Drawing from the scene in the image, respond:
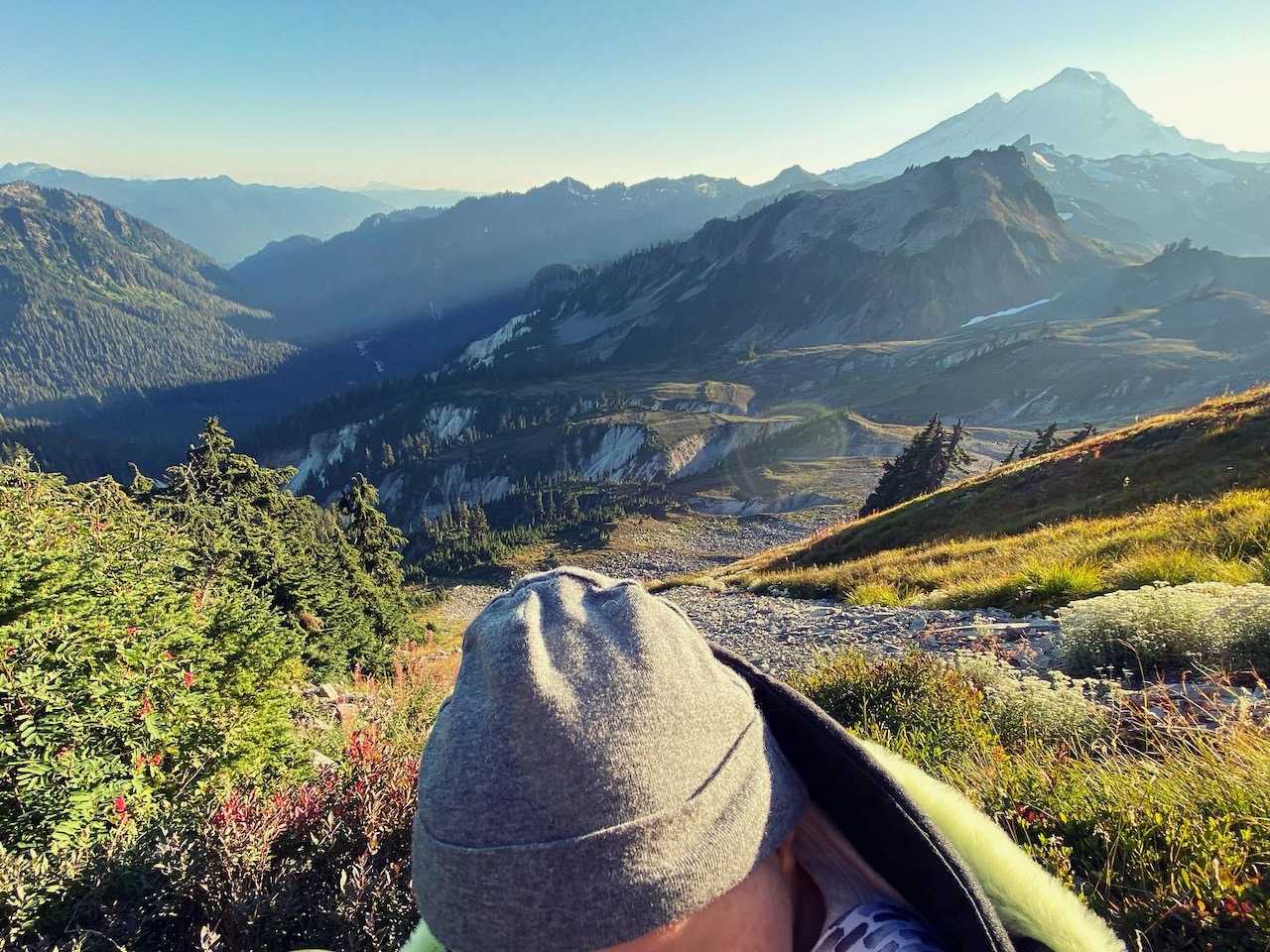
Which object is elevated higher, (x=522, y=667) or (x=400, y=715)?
(x=522, y=667)

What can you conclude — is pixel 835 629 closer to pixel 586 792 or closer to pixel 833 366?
pixel 586 792

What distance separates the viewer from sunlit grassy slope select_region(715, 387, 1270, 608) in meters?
7.56

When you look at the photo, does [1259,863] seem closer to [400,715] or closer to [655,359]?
[400,715]

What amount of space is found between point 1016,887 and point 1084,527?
1266 centimetres

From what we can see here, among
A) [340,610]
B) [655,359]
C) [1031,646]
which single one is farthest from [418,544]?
[655,359]

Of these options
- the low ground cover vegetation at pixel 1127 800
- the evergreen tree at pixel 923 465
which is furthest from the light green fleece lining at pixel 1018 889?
the evergreen tree at pixel 923 465

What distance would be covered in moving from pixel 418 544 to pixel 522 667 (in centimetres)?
9319

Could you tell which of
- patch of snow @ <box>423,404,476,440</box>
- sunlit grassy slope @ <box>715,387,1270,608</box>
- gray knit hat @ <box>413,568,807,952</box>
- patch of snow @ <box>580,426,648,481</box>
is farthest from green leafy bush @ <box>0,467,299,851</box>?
patch of snow @ <box>423,404,476,440</box>

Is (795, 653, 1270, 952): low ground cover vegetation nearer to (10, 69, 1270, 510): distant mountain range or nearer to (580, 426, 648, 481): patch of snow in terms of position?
(10, 69, 1270, 510): distant mountain range

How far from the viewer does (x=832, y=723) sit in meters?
1.42

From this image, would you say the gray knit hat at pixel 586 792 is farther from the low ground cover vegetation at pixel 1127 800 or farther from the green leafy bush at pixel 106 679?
the green leafy bush at pixel 106 679

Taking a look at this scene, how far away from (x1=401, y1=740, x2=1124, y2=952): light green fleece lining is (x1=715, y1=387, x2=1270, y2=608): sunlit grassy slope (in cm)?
673

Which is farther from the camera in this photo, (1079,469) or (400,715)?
(1079,469)

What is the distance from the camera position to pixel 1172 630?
4781 millimetres
